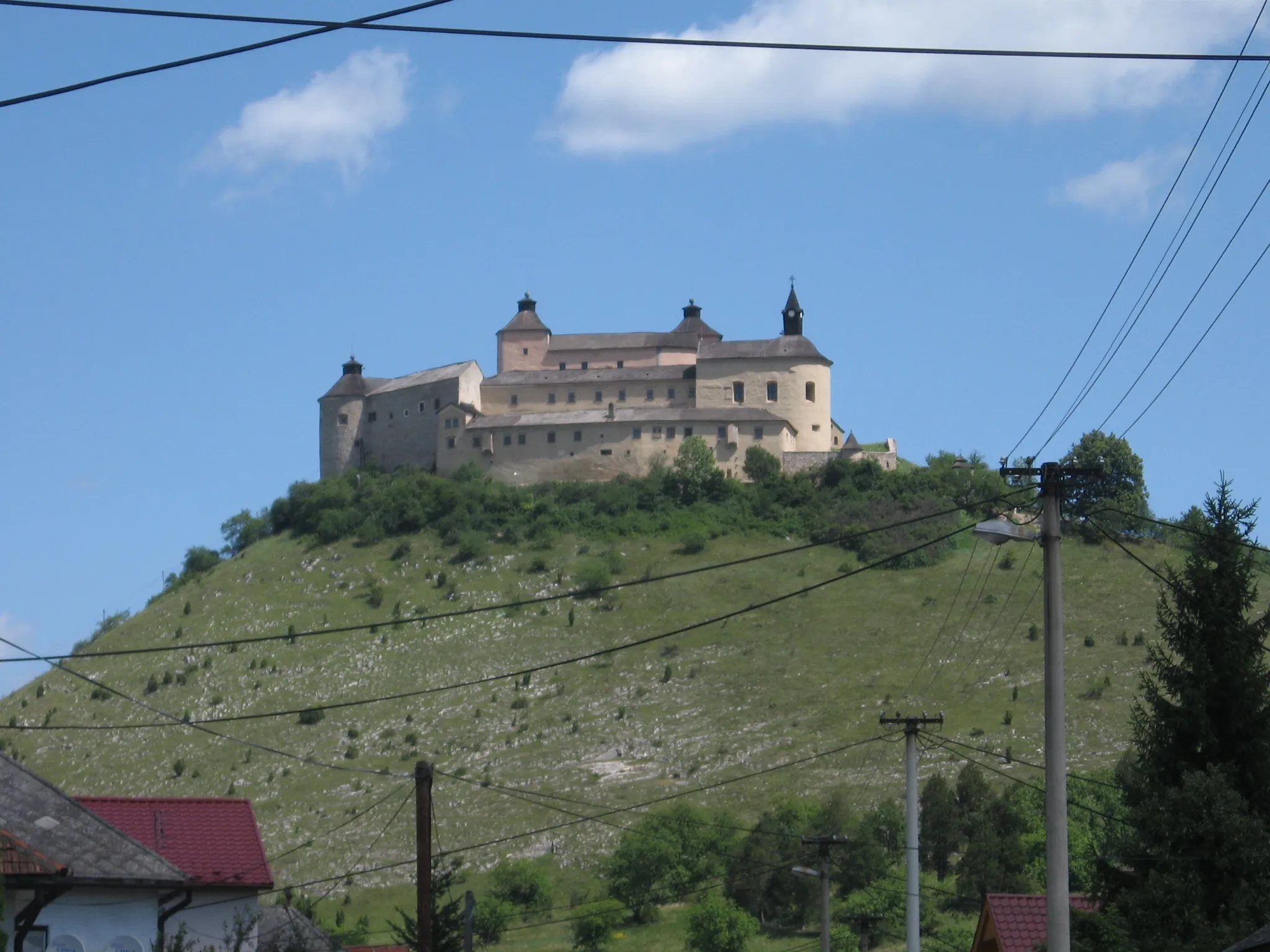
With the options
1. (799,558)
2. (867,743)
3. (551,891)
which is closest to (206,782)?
(551,891)

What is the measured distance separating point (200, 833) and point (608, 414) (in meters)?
89.8

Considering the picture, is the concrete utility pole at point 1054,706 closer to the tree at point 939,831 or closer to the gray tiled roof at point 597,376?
the tree at point 939,831

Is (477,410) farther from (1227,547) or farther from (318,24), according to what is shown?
(318,24)

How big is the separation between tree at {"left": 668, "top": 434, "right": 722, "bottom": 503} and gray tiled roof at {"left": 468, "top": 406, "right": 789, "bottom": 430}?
5.63 feet

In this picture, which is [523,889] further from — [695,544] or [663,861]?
[695,544]

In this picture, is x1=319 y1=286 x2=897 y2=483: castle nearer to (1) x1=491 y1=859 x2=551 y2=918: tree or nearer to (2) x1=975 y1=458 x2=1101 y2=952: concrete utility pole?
(1) x1=491 y1=859 x2=551 y2=918: tree

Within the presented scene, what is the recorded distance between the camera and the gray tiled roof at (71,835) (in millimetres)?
18547

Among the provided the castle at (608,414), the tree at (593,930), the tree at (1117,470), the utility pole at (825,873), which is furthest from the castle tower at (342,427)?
the utility pole at (825,873)

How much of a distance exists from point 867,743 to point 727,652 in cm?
1709

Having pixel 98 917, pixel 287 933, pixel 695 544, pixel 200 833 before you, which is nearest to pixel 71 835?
pixel 98 917

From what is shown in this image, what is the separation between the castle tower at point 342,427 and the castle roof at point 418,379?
120cm

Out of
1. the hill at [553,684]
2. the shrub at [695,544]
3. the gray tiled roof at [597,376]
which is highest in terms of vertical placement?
the gray tiled roof at [597,376]

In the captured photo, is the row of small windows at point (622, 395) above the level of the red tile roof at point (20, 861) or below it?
above

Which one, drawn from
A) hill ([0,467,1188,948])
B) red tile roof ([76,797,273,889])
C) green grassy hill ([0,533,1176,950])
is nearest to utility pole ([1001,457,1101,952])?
red tile roof ([76,797,273,889])
